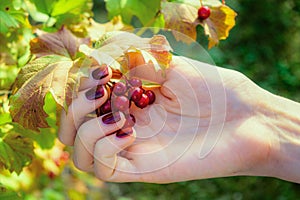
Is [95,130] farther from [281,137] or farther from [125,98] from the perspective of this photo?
[281,137]

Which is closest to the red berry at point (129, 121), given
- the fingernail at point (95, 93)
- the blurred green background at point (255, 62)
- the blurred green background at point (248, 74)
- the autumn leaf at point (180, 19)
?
the fingernail at point (95, 93)

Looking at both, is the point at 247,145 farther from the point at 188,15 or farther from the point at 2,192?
the point at 2,192

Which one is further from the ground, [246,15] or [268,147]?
[268,147]

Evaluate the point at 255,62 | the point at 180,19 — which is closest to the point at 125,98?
the point at 180,19

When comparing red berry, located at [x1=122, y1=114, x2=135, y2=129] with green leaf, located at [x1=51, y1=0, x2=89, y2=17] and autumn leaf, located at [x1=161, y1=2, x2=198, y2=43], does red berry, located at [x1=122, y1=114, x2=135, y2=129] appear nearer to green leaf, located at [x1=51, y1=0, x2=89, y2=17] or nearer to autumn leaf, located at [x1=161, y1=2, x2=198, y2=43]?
autumn leaf, located at [x1=161, y1=2, x2=198, y2=43]

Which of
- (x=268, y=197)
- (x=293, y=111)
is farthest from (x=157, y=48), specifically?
(x=268, y=197)

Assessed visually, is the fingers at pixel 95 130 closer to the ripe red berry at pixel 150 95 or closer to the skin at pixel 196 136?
the skin at pixel 196 136

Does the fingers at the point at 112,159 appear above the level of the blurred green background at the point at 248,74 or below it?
above
